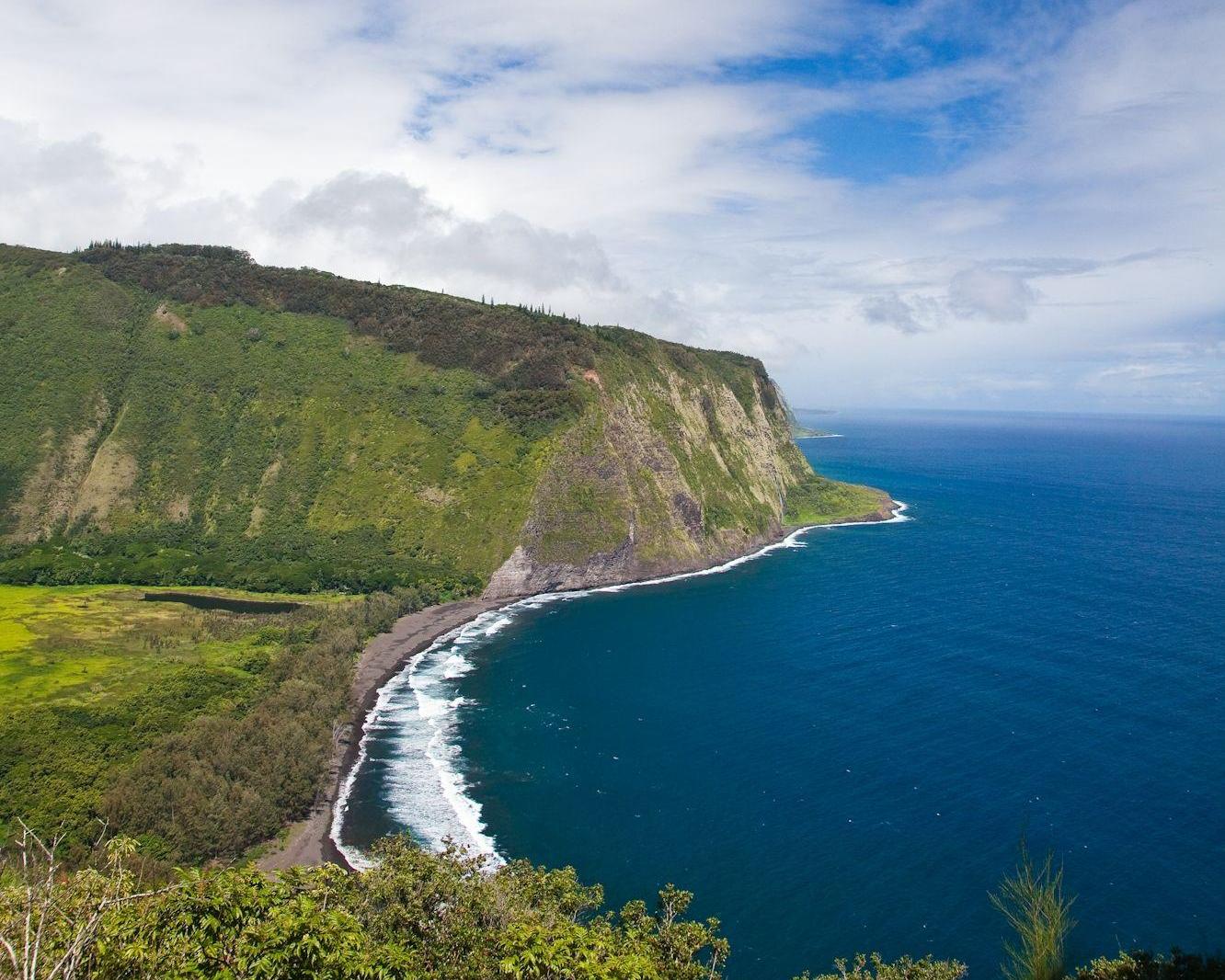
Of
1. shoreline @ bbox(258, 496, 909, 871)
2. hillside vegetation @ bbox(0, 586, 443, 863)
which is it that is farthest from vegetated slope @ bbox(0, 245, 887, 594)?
hillside vegetation @ bbox(0, 586, 443, 863)

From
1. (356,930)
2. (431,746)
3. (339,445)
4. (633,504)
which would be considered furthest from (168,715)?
(339,445)

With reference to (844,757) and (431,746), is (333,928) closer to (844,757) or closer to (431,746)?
(431,746)

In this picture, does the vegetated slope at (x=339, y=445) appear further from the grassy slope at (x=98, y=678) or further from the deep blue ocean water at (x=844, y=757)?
the deep blue ocean water at (x=844, y=757)

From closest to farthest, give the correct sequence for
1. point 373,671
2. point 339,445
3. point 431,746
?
point 431,746 → point 373,671 → point 339,445

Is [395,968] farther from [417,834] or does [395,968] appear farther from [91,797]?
[91,797]

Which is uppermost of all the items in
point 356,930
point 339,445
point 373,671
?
point 339,445

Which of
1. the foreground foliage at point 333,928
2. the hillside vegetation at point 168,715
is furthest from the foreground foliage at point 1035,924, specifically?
the hillside vegetation at point 168,715
